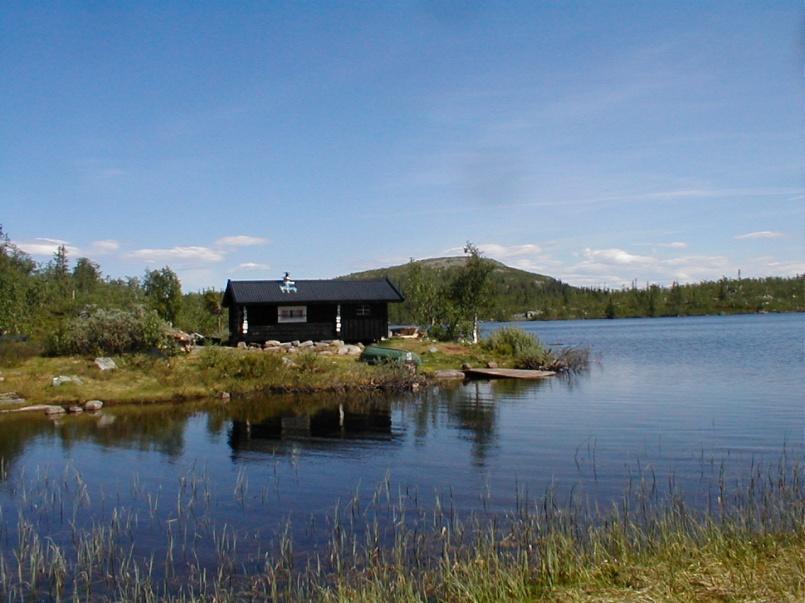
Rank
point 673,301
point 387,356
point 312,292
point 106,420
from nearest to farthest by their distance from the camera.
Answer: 1. point 106,420
2. point 387,356
3. point 312,292
4. point 673,301

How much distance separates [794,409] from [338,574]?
1690 centimetres

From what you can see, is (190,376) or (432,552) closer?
(432,552)

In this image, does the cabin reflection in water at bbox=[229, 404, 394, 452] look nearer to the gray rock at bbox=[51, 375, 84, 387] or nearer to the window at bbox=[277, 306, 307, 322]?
the gray rock at bbox=[51, 375, 84, 387]

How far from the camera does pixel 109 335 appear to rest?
1220 inches

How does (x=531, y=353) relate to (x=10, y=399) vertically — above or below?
above

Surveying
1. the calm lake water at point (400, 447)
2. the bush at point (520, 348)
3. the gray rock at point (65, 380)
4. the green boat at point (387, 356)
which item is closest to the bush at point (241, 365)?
the calm lake water at point (400, 447)

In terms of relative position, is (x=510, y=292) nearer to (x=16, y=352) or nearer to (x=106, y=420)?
(x=16, y=352)

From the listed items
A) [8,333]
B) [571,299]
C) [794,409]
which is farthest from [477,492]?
[571,299]

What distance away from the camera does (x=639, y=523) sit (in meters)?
9.87

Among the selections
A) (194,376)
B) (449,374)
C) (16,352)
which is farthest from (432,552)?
(16,352)

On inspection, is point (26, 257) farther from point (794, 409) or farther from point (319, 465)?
point (794, 409)

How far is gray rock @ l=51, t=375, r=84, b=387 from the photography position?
85.4 feet

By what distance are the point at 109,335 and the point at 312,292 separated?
1202 centimetres

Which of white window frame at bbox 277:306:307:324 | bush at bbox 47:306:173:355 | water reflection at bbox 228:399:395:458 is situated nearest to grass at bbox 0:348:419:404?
bush at bbox 47:306:173:355
